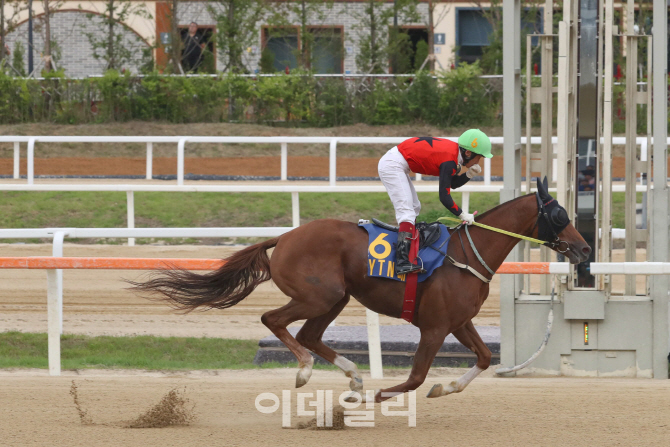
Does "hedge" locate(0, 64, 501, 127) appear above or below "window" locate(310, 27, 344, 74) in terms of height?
below

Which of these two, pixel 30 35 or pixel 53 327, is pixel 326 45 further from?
pixel 53 327

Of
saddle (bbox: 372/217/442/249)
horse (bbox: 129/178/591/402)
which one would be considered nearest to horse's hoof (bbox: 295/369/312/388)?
horse (bbox: 129/178/591/402)

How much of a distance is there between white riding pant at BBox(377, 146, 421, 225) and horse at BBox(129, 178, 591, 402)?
24 cm

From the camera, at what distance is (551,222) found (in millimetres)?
4617

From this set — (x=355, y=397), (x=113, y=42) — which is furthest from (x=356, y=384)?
(x=113, y=42)

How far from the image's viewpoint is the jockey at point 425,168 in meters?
4.55

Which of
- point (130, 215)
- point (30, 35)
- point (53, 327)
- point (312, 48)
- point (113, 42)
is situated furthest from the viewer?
point (30, 35)

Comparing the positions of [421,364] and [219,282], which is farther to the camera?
[219,282]

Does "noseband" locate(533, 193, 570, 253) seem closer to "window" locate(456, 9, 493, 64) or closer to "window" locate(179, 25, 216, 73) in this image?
"window" locate(179, 25, 216, 73)

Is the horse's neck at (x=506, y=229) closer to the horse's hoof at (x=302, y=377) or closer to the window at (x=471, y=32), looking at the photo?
the horse's hoof at (x=302, y=377)

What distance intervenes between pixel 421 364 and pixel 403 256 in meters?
0.55

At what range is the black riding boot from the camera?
453 cm

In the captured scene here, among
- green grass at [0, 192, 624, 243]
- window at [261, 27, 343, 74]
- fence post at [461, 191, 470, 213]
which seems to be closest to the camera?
fence post at [461, 191, 470, 213]

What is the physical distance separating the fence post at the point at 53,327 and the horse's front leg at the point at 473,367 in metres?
2.46
